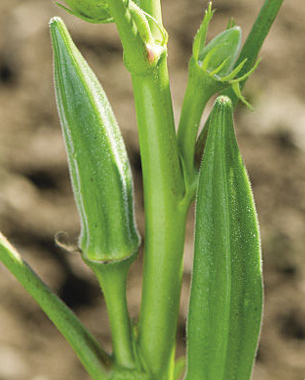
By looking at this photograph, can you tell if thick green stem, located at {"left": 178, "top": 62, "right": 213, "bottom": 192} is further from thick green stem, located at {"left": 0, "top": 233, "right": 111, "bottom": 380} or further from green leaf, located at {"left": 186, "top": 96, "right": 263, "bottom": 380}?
thick green stem, located at {"left": 0, "top": 233, "right": 111, "bottom": 380}

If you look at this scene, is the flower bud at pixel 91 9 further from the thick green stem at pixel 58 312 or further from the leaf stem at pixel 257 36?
the thick green stem at pixel 58 312

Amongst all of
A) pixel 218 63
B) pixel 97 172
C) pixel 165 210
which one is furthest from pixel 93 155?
pixel 218 63

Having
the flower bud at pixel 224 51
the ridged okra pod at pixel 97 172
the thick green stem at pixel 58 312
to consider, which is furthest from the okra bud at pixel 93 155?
the flower bud at pixel 224 51

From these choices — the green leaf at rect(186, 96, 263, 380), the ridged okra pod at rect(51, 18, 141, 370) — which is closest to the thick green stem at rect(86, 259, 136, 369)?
the ridged okra pod at rect(51, 18, 141, 370)

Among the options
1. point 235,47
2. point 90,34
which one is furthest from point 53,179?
point 235,47

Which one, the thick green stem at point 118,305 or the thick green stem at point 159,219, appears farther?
the thick green stem at point 118,305

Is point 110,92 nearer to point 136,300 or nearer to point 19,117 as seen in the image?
point 19,117

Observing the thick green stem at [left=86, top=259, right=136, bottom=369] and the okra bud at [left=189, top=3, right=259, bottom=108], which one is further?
the thick green stem at [left=86, top=259, right=136, bottom=369]
